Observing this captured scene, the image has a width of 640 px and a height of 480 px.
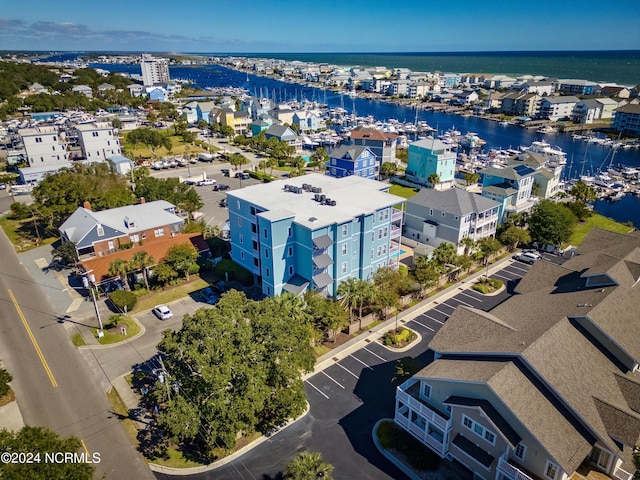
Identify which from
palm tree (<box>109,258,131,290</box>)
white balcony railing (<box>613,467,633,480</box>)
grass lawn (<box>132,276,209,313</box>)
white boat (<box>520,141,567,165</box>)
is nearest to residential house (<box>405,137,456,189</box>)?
white boat (<box>520,141,567,165</box>)

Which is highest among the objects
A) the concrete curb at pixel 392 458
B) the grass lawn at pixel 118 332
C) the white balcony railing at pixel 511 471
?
the white balcony railing at pixel 511 471

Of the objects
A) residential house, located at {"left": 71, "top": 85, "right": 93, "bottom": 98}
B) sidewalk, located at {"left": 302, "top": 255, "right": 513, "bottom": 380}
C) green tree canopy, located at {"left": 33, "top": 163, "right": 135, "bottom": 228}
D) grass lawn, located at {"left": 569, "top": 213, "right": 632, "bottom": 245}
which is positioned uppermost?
residential house, located at {"left": 71, "top": 85, "right": 93, "bottom": 98}

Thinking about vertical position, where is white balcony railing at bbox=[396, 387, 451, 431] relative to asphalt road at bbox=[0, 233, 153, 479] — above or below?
above

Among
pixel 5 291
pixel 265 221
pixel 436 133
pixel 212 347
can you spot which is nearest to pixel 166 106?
pixel 436 133

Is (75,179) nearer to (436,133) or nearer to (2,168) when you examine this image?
(2,168)

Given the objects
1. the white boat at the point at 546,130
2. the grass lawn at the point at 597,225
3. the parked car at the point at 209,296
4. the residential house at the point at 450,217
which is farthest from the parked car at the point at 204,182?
the white boat at the point at 546,130

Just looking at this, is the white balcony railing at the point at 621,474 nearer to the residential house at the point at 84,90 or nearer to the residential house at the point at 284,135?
the residential house at the point at 284,135

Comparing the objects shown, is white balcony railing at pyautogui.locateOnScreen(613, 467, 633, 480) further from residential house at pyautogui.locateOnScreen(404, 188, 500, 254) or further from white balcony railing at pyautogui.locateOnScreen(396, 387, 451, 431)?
residential house at pyautogui.locateOnScreen(404, 188, 500, 254)
